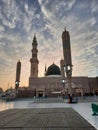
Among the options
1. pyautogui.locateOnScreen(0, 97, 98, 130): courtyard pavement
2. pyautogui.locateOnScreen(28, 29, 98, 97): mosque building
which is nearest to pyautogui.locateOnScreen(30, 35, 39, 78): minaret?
pyautogui.locateOnScreen(28, 29, 98, 97): mosque building

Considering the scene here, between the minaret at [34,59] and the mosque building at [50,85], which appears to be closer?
the mosque building at [50,85]

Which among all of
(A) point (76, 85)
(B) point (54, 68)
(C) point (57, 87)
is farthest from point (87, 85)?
(B) point (54, 68)

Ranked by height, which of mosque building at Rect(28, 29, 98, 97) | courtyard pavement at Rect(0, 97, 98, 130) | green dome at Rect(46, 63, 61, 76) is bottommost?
courtyard pavement at Rect(0, 97, 98, 130)

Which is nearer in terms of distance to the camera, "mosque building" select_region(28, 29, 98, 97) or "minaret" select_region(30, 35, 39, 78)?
"mosque building" select_region(28, 29, 98, 97)

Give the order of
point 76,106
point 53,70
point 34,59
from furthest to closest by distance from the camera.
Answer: point 53,70
point 34,59
point 76,106

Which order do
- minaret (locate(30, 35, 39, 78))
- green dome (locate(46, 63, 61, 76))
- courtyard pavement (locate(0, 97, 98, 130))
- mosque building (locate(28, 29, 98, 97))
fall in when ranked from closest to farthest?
courtyard pavement (locate(0, 97, 98, 130)) → mosque building (locate(28, 29, 98, 97)) → minaret (locate(30, 35, 39, 78)) → green dome (locate(46, 63, 61, 76))

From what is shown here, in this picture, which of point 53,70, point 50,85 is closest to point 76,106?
point 50,85

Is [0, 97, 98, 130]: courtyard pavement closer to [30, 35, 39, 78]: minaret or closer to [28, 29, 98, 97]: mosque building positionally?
[28, 29, 98, 97]: mosque building

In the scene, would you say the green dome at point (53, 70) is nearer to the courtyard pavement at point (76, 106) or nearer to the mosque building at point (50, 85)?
the mosque building at point (50, 85)

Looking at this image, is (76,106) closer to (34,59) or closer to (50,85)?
(50,85)

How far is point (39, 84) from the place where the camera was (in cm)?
7325

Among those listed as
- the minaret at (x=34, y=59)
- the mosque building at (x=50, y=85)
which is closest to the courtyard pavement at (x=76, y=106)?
the mosque building at (x=50, y=85)

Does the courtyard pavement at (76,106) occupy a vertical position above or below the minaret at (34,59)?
below

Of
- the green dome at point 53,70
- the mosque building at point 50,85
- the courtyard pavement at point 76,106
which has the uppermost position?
the green dome at point 53,70
